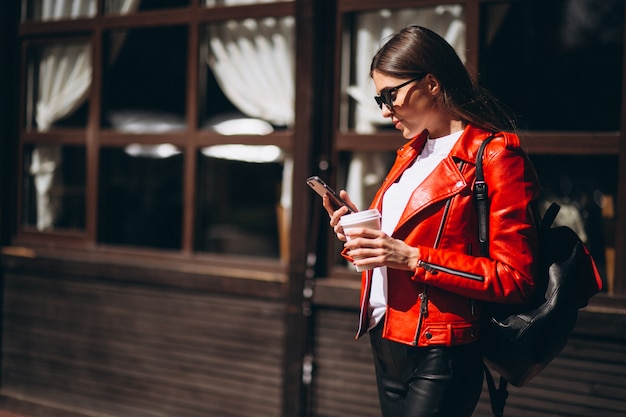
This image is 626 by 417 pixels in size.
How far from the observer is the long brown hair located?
2230mm

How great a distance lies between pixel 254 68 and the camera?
4449 mm

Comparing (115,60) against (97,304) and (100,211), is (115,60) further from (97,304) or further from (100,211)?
(97,304)

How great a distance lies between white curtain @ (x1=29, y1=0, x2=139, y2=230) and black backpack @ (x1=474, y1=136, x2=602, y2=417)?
3.65m

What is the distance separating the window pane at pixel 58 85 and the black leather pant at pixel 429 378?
11.6 feet

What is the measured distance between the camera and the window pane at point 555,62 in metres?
3.76

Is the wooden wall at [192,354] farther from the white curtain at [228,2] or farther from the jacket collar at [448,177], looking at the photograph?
the white curtain at [228,2]

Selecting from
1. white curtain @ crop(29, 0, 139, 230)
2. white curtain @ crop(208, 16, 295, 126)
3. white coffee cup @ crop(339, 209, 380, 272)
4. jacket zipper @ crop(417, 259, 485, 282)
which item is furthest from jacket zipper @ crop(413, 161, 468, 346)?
white curtain @ crop(29, 0, 139, 230)

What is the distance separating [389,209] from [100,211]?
309 cm

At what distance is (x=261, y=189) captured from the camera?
9477mm

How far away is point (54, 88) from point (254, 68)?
1.69 m

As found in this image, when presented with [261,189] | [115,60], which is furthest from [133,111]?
[115,60]

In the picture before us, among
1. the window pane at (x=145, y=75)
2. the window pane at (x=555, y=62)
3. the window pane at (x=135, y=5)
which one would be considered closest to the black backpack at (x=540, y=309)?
the window pane at (x=555, y=62)

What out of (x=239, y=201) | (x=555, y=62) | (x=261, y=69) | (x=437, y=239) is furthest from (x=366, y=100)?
(x=239, y=201)

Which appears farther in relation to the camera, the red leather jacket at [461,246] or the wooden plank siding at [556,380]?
the wooden plank siding at [556,380]
